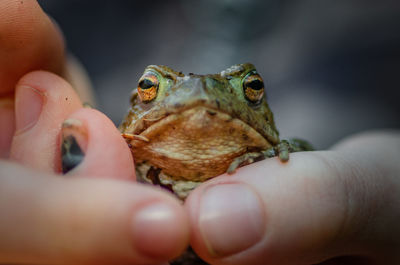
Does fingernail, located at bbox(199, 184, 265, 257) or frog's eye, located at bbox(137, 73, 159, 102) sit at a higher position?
frog's eye, located at bbox(137, 73, 159, 102)

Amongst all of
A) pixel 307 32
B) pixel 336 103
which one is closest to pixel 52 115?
pixel 336 103

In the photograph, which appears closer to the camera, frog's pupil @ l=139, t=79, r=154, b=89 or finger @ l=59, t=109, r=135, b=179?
finger @ l=59, t=109, r=135, b=179

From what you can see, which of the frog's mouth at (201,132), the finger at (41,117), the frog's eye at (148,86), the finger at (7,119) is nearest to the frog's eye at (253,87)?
the frog's mouth at (201,132)

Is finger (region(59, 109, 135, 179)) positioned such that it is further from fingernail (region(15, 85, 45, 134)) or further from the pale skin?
fingernail (region(15, 85, 45, 134))

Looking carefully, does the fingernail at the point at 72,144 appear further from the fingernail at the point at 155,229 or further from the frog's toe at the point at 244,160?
the frog's toe at the point at 244,160

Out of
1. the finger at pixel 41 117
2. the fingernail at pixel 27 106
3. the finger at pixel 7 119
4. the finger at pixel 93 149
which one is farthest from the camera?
the finger at pixel 7 119

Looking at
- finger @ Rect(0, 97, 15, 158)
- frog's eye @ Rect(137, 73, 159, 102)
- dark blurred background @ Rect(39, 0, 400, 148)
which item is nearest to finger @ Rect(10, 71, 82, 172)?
finger @ Rect(0, 97, 15, 158)
